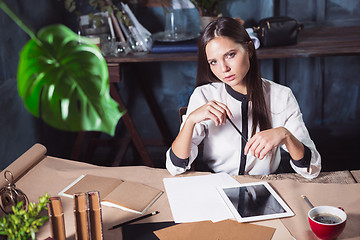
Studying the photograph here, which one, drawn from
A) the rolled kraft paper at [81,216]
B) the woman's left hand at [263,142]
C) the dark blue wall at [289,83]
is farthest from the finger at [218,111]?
the dark blue wall at [289,83]

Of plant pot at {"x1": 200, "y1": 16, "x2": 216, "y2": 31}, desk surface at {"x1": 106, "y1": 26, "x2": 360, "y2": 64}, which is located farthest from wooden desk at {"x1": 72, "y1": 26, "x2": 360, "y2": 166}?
plant pot at {"x1": 200, "y1": 16, "x2": 216, "y2": 31}

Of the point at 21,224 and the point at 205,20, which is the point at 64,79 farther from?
the point at 21,224

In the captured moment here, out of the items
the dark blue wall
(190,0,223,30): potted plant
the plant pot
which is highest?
(190,0,223,30): potted plant

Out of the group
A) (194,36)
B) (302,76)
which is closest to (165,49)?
(194,36)

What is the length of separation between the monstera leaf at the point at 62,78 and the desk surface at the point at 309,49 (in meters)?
0.16

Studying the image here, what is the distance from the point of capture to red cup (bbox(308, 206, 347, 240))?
3.46 ft

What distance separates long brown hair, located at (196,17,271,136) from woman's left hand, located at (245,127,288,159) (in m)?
0.26

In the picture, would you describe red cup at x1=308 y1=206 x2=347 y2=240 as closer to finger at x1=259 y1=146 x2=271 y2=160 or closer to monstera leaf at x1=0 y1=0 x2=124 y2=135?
finger at x1=259 y1=146 x2=271 y2=160

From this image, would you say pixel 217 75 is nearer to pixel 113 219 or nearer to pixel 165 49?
pixel 113 219

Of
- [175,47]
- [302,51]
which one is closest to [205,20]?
[175,47]

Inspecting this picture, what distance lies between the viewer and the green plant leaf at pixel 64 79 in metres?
2.08

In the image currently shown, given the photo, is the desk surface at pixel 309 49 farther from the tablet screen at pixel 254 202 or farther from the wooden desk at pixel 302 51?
the tablet screen at pixel 254 202

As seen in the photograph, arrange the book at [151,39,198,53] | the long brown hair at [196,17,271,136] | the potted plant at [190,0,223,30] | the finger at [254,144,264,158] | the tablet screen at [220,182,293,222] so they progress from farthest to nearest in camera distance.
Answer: the potted plant at [190,0,223,30], the book at [151,39,198,53], the long brown hair at [196,17,271,136], the finger at [254,144,264,158], the tablet screen at [220,182,293,222]

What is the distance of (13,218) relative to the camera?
914mm
